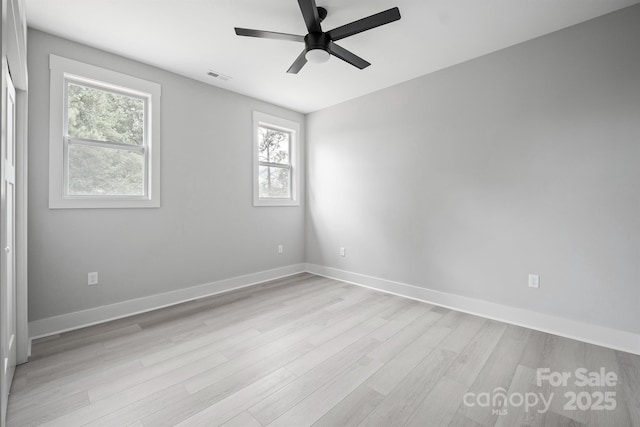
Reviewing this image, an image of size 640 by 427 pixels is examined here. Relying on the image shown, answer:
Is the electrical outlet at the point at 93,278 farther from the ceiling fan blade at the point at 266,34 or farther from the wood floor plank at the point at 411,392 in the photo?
the wood floor plank at the point at 411,392

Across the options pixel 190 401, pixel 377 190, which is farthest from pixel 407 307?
pixel 190 401

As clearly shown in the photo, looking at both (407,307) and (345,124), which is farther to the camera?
(345,124)

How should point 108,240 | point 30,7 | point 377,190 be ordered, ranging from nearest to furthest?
point 30,7 → point 108,240 → point 377,190

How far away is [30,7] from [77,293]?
244 cm

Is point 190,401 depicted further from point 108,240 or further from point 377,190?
point 377,190

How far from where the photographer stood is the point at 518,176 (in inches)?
110

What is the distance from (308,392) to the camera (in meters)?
1.81

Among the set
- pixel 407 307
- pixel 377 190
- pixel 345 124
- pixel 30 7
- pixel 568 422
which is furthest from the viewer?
pixel 345 124

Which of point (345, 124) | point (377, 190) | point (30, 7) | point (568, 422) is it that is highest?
point (30, 7)

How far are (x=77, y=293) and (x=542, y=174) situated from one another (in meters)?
4.55

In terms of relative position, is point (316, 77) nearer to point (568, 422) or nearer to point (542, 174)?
point (542, 174)

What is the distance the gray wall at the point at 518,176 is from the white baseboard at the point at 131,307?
69.6 inches

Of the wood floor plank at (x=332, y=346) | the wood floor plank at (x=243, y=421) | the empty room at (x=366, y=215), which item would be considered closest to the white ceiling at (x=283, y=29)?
the empty room at (x=366, y=215)

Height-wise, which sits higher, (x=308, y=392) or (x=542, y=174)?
(x=542, y=174)
